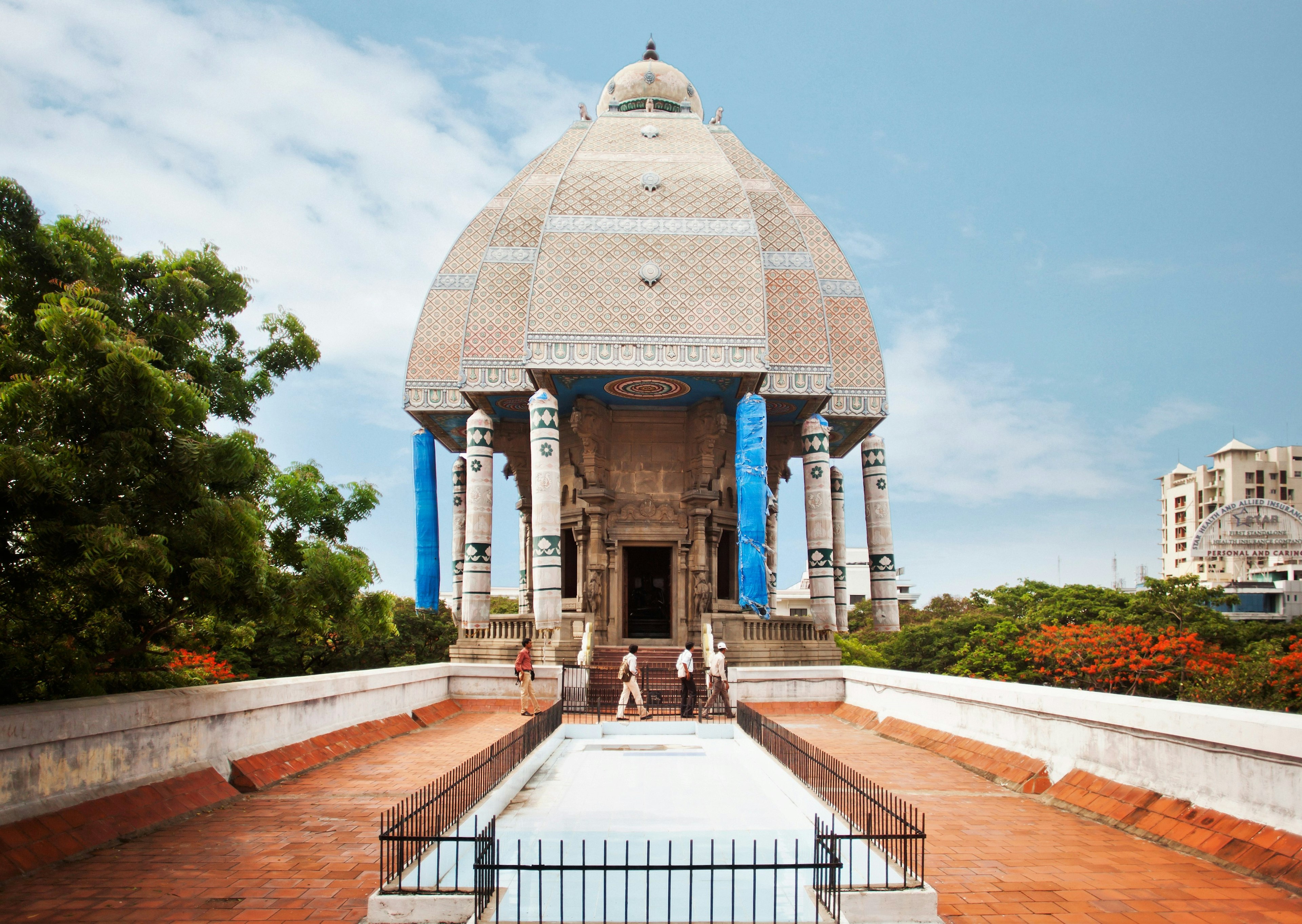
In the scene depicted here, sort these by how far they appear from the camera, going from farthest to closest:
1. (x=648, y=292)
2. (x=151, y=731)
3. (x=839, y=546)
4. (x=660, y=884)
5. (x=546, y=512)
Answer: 1. (x=839, y=546)
2. (x=648, y=292)
3. (x=546, y=512)
4. (x=151, y=731)
5. (x=660, y=884)

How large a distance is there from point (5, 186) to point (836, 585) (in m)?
22.7

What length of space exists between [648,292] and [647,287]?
130mm

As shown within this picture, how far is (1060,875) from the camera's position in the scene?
629 cm

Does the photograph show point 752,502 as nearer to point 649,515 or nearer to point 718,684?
point 649,515

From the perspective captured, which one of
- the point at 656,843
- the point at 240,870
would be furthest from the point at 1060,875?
the point at 240,870

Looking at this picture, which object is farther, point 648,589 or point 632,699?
point 648,589

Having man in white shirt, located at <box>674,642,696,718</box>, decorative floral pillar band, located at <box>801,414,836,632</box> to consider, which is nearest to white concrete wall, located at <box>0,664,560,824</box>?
man in white shirt, located at <box>674,642,696,718</box>

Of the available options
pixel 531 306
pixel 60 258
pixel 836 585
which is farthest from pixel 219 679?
pixel 836 585

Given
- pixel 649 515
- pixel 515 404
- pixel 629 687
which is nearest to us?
pixel 629 687

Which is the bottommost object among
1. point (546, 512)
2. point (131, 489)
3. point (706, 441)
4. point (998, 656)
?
point (998, 656)

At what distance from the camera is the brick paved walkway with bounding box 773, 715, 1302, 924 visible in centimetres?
550

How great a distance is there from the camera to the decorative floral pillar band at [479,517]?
22391 millimetres

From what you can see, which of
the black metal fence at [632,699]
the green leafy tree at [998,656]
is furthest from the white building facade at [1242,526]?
the black metal fence at [632,699]

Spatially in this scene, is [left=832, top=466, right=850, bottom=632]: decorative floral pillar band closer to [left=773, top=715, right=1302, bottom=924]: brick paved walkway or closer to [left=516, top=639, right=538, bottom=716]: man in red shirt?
[left=516, top=639, right=538, bottom=716]: man in red shirt
